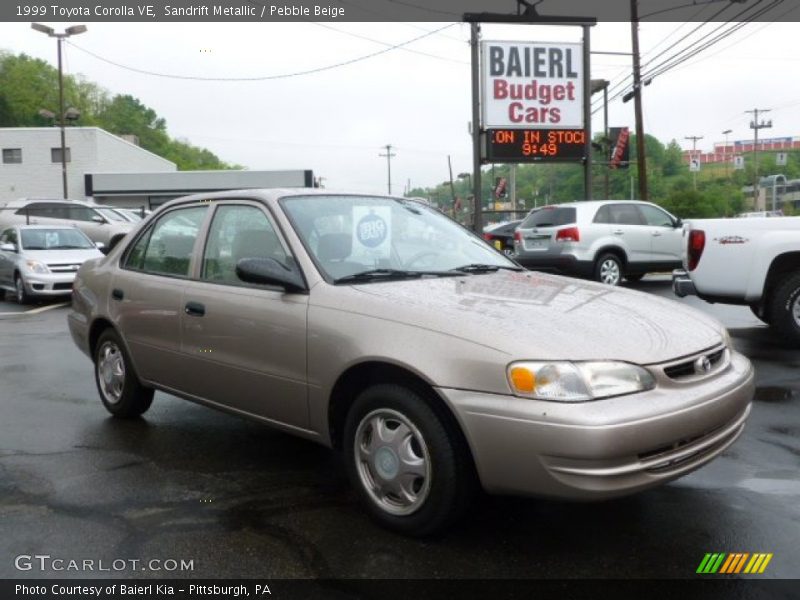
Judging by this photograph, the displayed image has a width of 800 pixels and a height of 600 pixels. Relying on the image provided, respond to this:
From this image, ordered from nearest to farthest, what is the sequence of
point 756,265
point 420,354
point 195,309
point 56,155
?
point 420,354
point 195,309
point 756,265
point 56,155

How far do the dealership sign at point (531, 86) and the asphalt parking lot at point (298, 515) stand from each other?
1213cm

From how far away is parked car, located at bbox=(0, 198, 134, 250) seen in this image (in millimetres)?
21125

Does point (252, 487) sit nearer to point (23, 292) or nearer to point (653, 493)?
point (653, 493)

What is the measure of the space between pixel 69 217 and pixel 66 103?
64.9m

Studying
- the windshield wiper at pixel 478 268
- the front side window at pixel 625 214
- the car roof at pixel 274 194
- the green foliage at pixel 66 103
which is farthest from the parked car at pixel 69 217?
the green foliage at pixel 66 103

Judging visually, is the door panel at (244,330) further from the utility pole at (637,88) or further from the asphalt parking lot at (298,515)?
the utility pole at (637,88)

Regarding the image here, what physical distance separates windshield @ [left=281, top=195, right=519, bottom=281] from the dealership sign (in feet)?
40.0

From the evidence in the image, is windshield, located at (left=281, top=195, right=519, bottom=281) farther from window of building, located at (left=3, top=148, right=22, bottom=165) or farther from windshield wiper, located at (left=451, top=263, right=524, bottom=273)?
window of building, located at (left=3, top=148, right=22, bottom=165)

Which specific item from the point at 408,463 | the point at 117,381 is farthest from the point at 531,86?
the point at 408,463

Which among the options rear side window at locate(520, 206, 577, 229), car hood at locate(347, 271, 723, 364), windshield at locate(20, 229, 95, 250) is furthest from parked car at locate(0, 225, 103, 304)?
car hood at locate(347, 271, 723, 364)

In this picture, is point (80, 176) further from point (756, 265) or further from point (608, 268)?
point (756, 265)

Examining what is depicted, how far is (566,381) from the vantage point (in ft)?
9.63

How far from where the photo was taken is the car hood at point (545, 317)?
306 centimetres

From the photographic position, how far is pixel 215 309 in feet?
13.8
